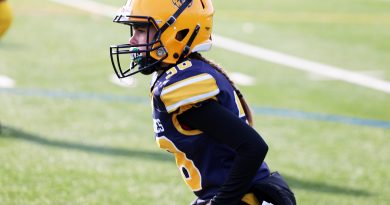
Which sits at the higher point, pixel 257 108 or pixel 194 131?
pixel 194 131

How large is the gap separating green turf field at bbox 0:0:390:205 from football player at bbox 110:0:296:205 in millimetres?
2158

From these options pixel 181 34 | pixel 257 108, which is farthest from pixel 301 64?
pixel 181 34

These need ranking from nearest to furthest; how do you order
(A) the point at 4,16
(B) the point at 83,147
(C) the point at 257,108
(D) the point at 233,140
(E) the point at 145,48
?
1. (D) the point at 233,140
2. (E) the point at 145,48
3. (B) the point at 83,147
4. (A) the point at 4,16
5. (C) the point at 257,108

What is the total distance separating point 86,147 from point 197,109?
4039 mm

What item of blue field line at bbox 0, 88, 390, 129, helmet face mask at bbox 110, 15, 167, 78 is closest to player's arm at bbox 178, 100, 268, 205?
helmet face mask at bbox 110, 15, 167, 78

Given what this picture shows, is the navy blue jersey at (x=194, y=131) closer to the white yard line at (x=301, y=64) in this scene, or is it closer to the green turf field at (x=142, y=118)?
the green turf field at (x=142, y=118)

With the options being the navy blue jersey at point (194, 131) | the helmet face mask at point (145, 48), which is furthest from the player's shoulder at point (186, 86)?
the helmet face mask at point (145, 48)

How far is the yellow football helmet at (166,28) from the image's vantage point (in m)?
3.55

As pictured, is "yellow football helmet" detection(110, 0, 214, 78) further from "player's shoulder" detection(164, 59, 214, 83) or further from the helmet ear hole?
"player's shoulder" detection(164, 59, 214, 83)

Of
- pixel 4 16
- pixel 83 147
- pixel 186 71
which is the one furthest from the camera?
pixel 4 16

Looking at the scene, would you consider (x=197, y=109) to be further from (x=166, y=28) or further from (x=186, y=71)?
(x=166, y=28)

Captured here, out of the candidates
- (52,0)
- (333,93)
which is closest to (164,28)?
(333,93)

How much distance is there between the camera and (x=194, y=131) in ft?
11.4

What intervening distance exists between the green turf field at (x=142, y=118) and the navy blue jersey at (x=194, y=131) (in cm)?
212
